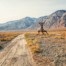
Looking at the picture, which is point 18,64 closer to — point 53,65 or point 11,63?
point 11,63

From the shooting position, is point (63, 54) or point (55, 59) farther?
point (63, 54)

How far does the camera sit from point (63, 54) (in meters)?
21.4

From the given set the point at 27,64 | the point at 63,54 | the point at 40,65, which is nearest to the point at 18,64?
the point at 27,64

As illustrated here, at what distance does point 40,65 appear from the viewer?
17.0 metres

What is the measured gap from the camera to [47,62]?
1797 cm

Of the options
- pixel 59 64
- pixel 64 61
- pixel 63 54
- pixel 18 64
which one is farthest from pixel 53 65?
pixel 63 54

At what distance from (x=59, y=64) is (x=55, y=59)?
1919 millimetres

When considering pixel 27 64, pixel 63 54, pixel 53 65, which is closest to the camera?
pixel 53 65

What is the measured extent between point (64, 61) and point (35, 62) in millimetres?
2662

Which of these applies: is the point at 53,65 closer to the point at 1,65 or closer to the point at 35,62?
the point at 35,62

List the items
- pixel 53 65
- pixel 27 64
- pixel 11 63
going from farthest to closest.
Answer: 1. pixel 11 63
2. pixel 27 64
3. pixel 53 65

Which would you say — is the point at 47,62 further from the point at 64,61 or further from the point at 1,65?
the point at 1,65

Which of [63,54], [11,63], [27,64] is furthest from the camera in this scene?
[63,54]

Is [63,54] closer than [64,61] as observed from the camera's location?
No
